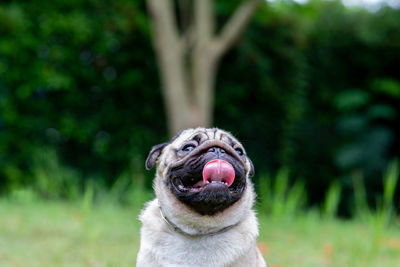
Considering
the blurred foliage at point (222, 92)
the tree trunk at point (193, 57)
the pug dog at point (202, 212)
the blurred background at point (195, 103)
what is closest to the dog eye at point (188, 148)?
the pug dog at point (202, 212)

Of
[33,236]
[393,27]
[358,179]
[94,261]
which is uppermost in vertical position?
[393,27]

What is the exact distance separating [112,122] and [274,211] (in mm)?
3421

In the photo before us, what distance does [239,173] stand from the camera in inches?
100

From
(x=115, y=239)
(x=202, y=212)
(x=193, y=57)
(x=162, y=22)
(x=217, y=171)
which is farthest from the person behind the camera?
(x=193, y=57)

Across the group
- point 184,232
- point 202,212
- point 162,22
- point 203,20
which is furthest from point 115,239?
point 203,20

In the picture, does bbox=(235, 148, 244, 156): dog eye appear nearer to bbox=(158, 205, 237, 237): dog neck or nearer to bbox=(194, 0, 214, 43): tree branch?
bbox=(158, 205, 237, 237): dog neck

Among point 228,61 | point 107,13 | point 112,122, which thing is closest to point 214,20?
point 228,61

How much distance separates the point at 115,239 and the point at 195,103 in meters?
3.07

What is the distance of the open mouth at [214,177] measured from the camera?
7.94 ft

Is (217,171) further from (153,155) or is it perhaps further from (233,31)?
(233,31)

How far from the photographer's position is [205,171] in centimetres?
243

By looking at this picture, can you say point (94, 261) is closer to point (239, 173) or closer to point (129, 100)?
point (239, 173)

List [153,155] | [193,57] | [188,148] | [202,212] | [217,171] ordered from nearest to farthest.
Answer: [217,171] → [202,212] → [188,148] → [153,155] → [193,57]

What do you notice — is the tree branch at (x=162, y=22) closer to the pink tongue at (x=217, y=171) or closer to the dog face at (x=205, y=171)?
the dog face at (x=205, y=171)
